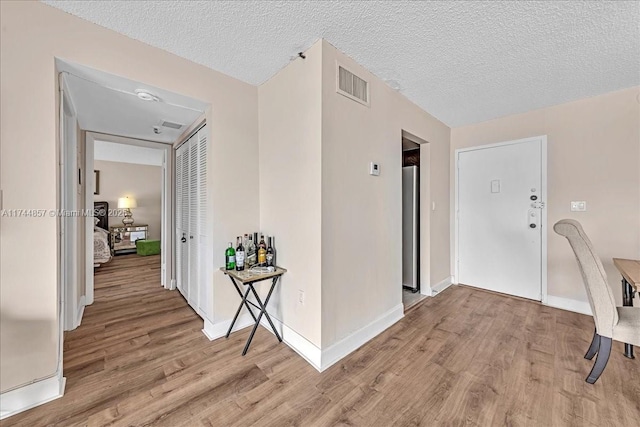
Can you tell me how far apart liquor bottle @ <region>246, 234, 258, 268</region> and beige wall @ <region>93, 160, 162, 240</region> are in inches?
238

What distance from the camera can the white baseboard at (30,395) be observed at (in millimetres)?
1452

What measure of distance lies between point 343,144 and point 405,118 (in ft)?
4.06

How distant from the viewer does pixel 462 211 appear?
386 centimetres

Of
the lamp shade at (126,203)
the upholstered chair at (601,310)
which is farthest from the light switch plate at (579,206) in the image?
the lamp shade at (126,203)

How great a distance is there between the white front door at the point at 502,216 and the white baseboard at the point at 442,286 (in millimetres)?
147

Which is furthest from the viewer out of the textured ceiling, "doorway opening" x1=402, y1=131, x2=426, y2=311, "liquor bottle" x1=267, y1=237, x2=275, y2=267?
"doorway opening" x1=402, y1=131, x2=426, y2=311

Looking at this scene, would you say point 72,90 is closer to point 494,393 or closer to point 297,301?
point 297,301

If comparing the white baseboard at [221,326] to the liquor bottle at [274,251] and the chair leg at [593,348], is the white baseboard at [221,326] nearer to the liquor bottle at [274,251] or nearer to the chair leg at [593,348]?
the liquor bottle at [274,251]

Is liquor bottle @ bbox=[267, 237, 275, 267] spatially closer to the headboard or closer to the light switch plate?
the light switch plate

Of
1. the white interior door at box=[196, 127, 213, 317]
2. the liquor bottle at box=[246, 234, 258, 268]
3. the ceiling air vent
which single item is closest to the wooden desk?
the ceiling air vent

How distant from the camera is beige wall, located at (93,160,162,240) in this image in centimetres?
686

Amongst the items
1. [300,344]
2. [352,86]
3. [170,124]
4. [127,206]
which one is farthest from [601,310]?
[127,206]

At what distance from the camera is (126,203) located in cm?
697

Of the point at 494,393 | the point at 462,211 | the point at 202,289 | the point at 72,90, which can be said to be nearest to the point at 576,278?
the point at 462,211
